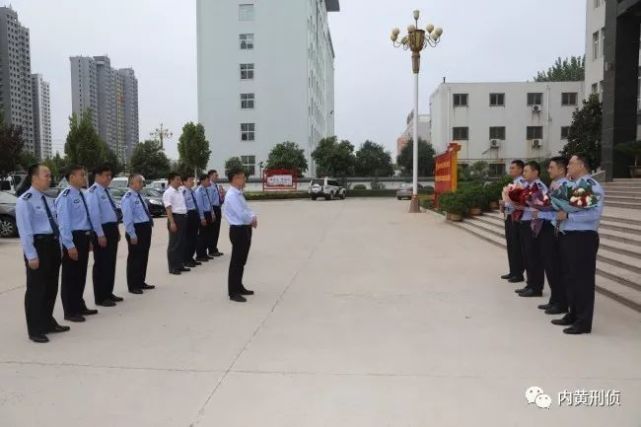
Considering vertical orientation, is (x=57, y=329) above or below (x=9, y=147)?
below

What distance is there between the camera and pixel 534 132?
151ft

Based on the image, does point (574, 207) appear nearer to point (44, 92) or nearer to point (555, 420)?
point (555, 420)

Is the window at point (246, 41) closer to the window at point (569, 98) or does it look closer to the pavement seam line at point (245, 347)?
the window at point (569, 98)

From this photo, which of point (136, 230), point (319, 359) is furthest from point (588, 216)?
point (136, 230)

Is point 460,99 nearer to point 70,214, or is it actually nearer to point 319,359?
point 70,214

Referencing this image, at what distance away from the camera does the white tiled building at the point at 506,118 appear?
4534cm

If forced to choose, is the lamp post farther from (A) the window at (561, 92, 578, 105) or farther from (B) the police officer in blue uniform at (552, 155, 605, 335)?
(A) the window at (561, 92, 578, 105)

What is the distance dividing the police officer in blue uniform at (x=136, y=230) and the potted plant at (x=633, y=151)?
13.7 metres

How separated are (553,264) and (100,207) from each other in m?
5.39

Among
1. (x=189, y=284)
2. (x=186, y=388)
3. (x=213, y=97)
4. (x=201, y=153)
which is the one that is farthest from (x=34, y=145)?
(x=186, y=388)

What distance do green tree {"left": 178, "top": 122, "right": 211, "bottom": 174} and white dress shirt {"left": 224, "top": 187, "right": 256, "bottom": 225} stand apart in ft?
114

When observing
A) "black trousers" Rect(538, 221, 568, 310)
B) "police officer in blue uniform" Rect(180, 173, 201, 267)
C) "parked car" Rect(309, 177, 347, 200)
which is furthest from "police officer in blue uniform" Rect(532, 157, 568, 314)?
"parked car" Rect(309, 177, 347, 200)

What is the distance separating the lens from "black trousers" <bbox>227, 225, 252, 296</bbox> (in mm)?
6566

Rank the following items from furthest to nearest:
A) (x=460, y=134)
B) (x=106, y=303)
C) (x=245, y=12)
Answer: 1. (x=245, y=12)
2. (x=460, y=134)
3. (x=106, y=303)
